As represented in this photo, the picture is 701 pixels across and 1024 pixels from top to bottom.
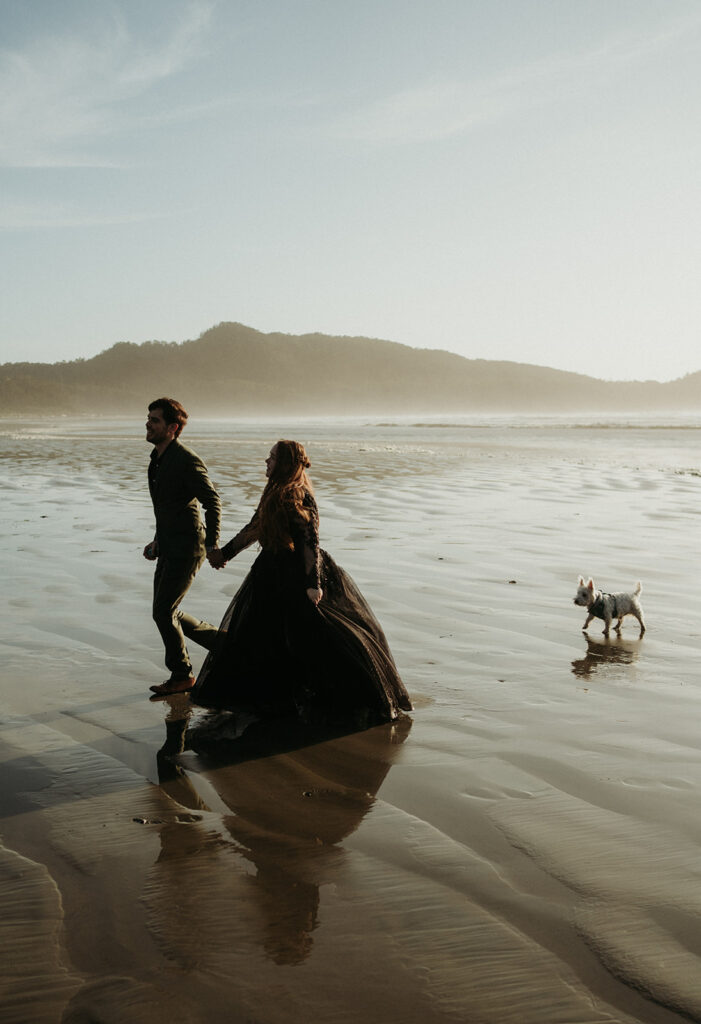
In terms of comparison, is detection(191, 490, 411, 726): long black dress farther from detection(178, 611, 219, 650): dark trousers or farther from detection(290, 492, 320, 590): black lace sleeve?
detection(178, 611, 219, 650): dark trousers

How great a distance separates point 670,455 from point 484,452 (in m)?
7.96

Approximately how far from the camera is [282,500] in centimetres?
576

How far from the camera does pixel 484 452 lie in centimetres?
3644

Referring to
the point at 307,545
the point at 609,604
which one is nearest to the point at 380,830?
the point at 307,545

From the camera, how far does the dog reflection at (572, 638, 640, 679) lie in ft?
22.4

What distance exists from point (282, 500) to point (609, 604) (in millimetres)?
3557

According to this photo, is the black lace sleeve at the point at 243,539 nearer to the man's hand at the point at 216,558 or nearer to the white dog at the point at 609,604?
the man's hand at the point at 216,558

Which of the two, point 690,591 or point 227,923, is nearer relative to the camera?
point 227,923

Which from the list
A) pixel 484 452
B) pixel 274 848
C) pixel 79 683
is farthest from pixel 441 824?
pixel 484 452

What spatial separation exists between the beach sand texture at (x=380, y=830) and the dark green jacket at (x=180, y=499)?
109 centimetres

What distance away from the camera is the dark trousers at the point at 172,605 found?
Answer: 20.9 ft

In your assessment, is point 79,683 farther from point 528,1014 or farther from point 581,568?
point 581,568

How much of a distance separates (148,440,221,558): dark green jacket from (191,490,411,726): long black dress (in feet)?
2.34

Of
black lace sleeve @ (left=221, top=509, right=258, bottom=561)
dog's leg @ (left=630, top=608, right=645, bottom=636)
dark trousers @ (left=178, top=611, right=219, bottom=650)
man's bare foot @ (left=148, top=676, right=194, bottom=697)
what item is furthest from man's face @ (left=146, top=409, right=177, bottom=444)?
dog's leg @ (left=630, top=608, right=645, bottom=636)
